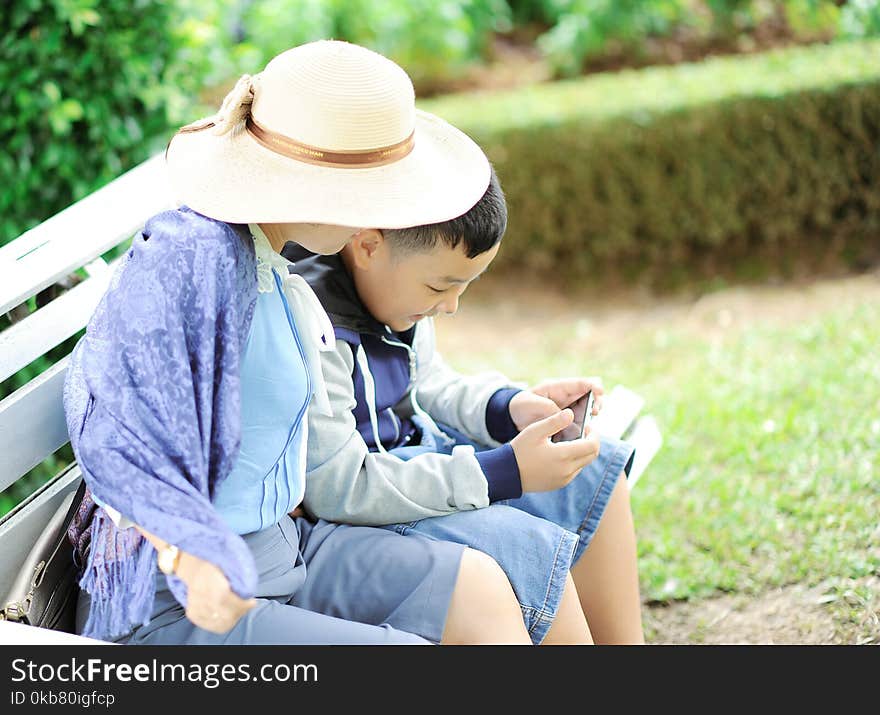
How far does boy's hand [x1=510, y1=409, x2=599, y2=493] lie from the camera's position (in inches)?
80.2

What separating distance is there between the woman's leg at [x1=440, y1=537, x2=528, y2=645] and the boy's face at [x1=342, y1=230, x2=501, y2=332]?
0.52 meters

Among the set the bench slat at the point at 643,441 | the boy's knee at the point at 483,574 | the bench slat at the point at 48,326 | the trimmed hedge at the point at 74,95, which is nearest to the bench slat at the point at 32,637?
the bench slat at the point at 48,326

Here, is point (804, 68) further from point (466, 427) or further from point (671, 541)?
point (466, 427)

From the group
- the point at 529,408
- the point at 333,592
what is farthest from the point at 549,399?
the point at 333,592

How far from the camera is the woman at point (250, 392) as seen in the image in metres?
1.57

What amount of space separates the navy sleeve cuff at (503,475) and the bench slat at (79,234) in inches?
34.9

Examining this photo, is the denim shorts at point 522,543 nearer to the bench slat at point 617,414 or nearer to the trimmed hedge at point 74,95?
the bench slat at point 617,414

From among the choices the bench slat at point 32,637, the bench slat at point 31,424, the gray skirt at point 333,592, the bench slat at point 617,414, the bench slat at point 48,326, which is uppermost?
the bench slat at point 48,326

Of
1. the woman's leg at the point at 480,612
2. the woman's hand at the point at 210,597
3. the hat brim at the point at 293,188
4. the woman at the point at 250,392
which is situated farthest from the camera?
the woman's leg at the point at 480,612

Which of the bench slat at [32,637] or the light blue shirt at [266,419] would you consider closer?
the bench slat at [32,637]

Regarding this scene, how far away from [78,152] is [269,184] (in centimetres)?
179

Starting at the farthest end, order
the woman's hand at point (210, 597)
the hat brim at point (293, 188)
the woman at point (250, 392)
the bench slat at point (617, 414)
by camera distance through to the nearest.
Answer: the bench slat at point (617, 414), the hat brim at point (293, 188), the woman at point (250, 392), the woman's hand at point (210, 597)

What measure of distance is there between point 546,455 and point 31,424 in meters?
0.97

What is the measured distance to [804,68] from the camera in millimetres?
5883
